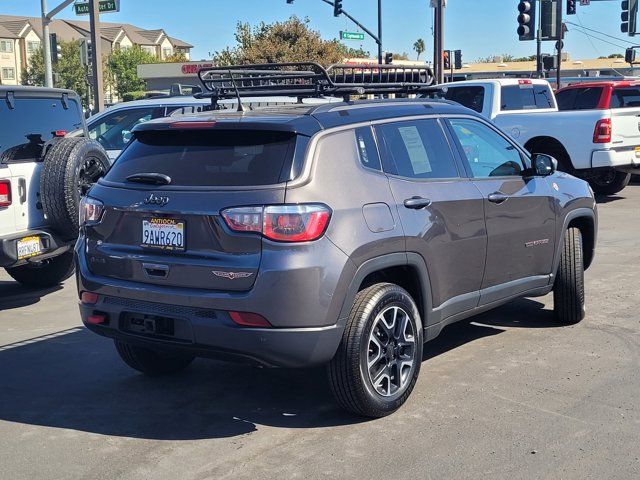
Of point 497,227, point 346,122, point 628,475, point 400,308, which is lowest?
point 628,475

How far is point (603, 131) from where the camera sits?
45.4 ft

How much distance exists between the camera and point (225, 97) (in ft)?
19.7

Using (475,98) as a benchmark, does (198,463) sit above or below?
below

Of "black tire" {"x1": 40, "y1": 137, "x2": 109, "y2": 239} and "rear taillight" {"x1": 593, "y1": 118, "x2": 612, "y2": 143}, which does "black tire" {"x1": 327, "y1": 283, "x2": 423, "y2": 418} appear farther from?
"rear taillight" {"x1": 593, "y1": 118, "x2": 612, "y2": 143}

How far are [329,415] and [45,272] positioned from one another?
4.92m

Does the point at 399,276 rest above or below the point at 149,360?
above

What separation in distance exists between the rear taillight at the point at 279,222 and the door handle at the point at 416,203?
814 mm

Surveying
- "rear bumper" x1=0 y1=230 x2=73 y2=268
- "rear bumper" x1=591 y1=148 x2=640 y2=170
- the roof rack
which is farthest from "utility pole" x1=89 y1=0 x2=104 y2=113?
the roof rack

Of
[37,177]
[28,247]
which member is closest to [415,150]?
[28,247]

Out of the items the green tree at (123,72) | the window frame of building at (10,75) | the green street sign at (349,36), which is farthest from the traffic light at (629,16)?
the window frame of building at (10,75)

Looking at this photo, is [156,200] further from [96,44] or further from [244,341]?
[96,44]

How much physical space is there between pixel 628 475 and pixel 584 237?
3.38 meters

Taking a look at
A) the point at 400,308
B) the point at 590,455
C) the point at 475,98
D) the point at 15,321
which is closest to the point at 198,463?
the point at 400,308

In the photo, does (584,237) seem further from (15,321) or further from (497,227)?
(15,321)
